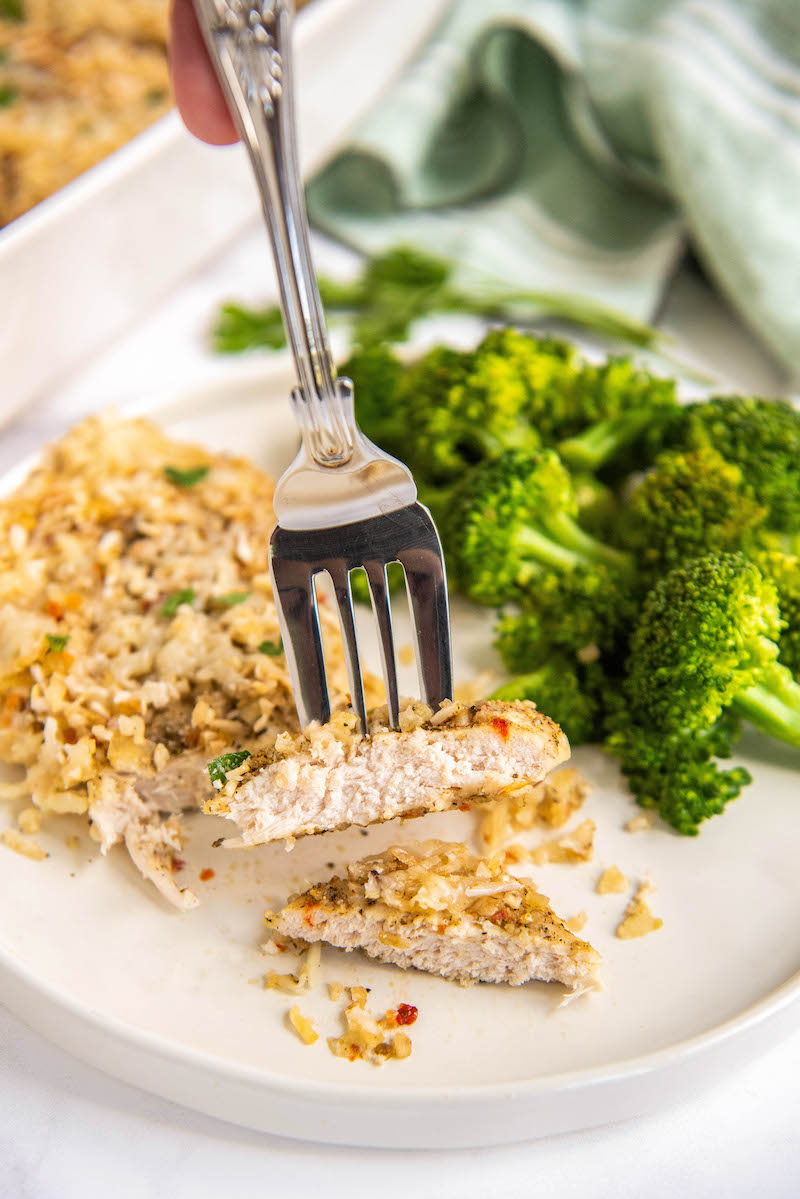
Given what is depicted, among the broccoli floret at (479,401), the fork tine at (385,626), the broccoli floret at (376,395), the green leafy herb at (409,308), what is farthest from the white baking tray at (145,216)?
the fork tine at (385,626)

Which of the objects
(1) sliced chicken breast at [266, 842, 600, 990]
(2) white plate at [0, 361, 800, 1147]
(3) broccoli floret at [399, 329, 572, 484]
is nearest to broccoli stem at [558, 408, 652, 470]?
(3) broccoli floret at [399, 329, 572, 484]

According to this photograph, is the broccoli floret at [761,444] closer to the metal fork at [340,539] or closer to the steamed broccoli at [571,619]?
the steamed broccoli at [571,619]

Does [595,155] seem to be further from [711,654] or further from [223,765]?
[223,765]

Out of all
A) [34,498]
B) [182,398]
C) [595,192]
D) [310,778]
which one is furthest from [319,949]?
[595,192]

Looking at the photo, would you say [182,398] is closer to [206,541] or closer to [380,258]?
[206,541]

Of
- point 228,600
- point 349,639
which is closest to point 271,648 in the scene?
point 228,600

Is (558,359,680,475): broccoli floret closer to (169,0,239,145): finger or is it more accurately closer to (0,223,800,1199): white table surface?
(169,0,239,145): finger

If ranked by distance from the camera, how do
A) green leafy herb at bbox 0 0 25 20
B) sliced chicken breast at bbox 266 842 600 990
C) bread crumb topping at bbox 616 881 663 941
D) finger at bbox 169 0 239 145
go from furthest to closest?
1. green leafy herb at bbox 0 0 25 20
2. finger at bbox 169 0 239 145
3. bread crumb topping at bbox 616 881 663 941
4. sliced chicken breast at bbox 266 842 600 990
